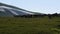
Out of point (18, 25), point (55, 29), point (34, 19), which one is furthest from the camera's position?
point (34, 19)

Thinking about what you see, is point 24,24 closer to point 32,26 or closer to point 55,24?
point 32,26

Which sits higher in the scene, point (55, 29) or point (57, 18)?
point (57, 18)

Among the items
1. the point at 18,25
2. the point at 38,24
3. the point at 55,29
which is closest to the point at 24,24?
the point at 18,25

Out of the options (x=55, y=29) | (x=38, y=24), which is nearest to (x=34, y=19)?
(x=38, y=24)

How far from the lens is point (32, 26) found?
72.4 inches

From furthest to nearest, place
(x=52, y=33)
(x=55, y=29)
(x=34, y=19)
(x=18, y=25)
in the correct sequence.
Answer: (x=34, y=19), (x=18, y=25), (x=55, y=29), (x=52, y=33)

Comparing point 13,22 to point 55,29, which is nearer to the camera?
point 55,29

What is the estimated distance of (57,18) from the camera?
6.22 ft

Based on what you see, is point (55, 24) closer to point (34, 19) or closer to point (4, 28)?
point (34, 19)

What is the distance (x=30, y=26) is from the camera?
1.80 meters

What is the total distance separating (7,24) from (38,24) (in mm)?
430

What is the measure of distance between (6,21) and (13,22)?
0.11 m

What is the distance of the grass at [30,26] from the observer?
5.34 feet

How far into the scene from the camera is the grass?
163 cm
